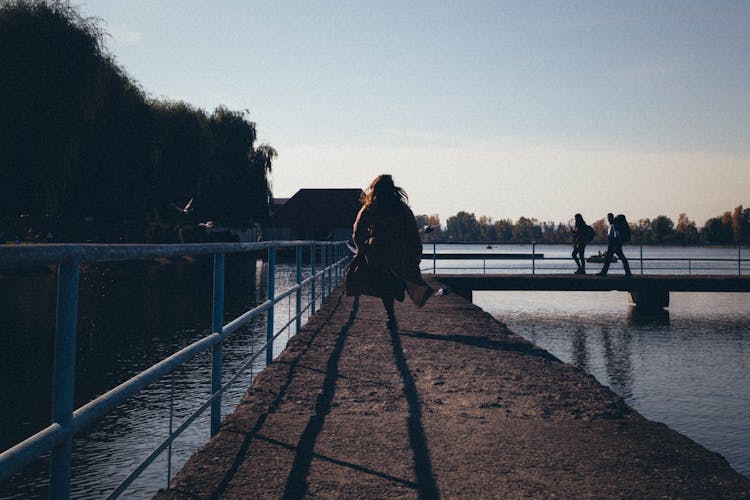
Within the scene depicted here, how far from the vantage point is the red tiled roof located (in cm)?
7056

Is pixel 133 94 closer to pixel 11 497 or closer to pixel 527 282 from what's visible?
pixel 527 282

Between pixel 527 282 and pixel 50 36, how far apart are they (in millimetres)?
18179

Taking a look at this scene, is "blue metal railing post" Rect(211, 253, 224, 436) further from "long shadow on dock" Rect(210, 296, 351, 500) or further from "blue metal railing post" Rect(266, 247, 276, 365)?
Result: "blue metal railing post" Rect(266, 247, 276, 365)

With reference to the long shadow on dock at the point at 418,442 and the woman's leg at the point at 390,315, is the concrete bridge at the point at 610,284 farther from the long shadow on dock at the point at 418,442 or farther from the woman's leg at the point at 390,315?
the long shadow on dock at the point at 418,442

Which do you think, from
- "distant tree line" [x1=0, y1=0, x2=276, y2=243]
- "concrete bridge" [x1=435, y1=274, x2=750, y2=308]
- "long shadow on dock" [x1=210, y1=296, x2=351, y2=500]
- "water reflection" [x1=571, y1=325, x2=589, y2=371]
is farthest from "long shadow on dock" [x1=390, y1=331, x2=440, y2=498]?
"distant tree line" [x1=0, y1=0, x2=276, y2=243]

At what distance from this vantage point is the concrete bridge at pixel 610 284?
21.9 metres

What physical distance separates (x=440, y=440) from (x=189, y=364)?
5989mm

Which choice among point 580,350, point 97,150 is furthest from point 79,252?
point 97,150

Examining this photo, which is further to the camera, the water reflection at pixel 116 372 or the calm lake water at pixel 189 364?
the calm lake water at pixel 189 364

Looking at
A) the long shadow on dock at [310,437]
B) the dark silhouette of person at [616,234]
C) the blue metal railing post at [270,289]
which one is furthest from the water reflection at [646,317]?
the long shadow on dock at [310,437]

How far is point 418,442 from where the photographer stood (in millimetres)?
3822

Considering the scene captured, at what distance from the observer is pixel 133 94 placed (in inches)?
1324

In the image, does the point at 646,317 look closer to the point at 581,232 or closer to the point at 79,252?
the point at 581,232

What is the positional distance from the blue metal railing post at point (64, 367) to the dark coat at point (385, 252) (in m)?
6.15
